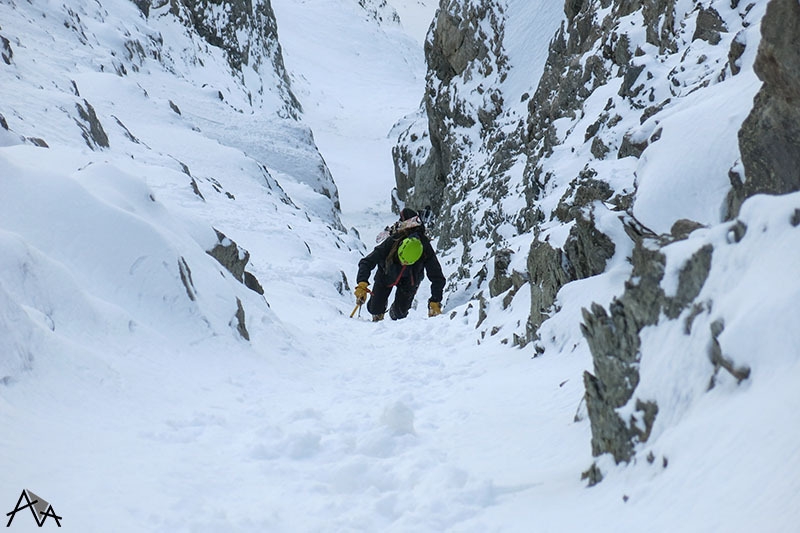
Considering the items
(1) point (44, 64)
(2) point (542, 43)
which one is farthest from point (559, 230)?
(2) point (542, 43)

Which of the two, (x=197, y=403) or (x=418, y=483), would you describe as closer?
(x=418, y=483)

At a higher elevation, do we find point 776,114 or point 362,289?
point 362,289

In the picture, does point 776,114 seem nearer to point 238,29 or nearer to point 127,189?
point 127,189

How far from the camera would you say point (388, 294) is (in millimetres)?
10812

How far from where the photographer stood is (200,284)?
256 inches

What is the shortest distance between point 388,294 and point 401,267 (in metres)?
0.61

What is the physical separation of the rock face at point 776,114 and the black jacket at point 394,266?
6645 millimetres

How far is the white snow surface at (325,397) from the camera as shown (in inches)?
91.2

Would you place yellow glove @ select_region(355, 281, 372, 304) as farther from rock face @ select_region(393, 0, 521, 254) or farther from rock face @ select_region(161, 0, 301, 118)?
rock face @ select_region(161, 0, 301, 118)

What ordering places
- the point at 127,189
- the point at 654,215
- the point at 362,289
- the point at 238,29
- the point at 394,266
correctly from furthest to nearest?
1. the point at 238,29
2. the point at 394,266
3. the point at 362,289
4. the point at 127,189
5. the point at 654,215

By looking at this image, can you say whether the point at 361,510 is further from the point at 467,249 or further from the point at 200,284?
the point at 467,249

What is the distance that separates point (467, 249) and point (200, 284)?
14.9m
